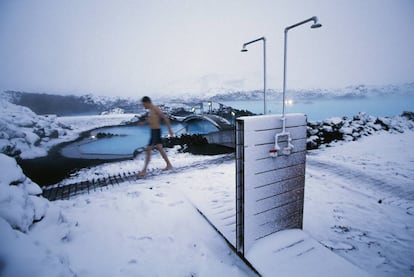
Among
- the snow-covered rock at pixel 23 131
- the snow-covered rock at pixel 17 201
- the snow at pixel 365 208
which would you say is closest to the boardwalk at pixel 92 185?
the snow-covered rock at pixel 17 201

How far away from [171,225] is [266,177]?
1.89 metres

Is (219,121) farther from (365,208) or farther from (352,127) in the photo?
(365,208)

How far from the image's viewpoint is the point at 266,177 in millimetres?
2611

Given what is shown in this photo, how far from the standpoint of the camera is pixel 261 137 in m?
2.45

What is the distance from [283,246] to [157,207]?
2395 millimetres

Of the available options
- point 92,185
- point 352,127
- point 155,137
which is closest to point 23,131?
point 92,185

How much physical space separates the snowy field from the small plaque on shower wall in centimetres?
58

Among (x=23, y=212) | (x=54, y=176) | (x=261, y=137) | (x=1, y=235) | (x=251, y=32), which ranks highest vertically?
(x=251, y=32)

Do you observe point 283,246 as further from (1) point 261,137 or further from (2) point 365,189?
(2) point 365,189

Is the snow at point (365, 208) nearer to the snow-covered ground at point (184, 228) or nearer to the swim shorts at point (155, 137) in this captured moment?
the snow-covered ground at point (184, 228)

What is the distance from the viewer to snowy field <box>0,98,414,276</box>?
7.84 ft

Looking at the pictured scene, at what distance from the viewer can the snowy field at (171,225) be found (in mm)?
2389

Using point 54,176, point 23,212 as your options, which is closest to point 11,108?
A: point 54,176

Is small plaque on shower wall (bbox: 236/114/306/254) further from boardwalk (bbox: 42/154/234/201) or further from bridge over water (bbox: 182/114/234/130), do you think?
bridge over water (bbox: 182/114/234/130)
